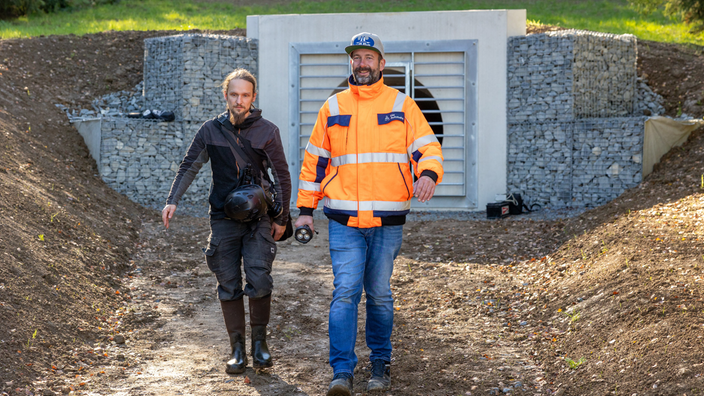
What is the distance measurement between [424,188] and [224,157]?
55.3 inches

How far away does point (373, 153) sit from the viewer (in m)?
3.84

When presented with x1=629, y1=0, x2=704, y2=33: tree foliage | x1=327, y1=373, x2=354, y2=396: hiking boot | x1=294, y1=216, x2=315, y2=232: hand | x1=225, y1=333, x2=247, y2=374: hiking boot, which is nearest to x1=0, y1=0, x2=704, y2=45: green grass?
x1=629, y1=0, x2=704, y2=33: tree foliage

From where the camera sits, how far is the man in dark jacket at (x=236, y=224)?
165 inches

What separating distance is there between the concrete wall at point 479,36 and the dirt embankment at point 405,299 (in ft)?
6.68

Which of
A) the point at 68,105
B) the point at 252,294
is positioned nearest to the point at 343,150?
the point at 252,294

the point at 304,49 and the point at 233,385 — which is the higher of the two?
the point at 304,49

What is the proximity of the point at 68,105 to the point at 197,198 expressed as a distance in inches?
120

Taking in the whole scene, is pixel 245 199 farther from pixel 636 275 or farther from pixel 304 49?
pixel 304 49

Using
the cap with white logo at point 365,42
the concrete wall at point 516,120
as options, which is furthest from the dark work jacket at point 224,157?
the concrete wall at point 516,120

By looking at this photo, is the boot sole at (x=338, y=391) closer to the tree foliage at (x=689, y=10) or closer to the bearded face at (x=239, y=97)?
the bearded face at (x=239, y=97)

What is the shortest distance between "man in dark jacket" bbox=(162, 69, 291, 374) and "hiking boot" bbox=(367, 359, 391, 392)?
731 mm

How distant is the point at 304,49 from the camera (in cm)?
1166

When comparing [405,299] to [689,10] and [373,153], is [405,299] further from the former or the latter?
[689,10]

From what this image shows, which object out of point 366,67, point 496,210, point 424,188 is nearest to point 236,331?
point 424,188
